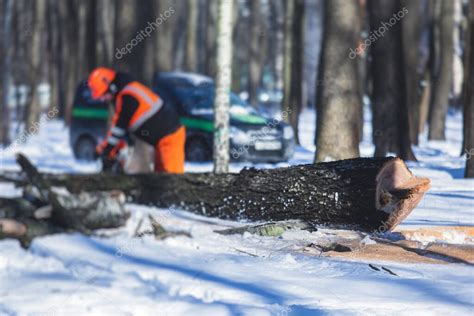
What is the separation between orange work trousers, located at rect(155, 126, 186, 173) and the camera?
9430mm

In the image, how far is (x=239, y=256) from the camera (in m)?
6.27

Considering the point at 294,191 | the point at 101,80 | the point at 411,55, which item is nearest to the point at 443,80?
the point at 411,55

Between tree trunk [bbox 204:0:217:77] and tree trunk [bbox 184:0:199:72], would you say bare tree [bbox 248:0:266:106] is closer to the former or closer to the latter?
tree trunk [bbox 204:0:217:77]

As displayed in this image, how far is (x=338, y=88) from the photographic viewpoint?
435 inches

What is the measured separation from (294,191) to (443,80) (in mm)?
14173

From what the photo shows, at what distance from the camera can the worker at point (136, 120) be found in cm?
904

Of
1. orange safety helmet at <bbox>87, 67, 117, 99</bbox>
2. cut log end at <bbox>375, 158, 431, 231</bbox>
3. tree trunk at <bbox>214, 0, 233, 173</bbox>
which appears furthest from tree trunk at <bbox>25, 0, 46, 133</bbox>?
cut log end at <bbox>375, 158, 431, 231</bbox>

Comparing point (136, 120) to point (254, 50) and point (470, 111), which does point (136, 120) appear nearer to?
point (470, 111)

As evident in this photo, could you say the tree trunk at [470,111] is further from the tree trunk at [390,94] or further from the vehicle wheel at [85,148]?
the vehicle wheel at [85,148]

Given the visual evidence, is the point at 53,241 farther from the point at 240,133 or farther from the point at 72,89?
the point at 72,89

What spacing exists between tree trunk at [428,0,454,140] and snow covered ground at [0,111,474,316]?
12888 mm

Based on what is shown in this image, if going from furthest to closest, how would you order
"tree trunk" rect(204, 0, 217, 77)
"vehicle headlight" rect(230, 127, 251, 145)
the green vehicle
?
"tree trunk" rect(204, 0, 217, 77), the green vehicle, "vehicle headlight" rect(230, 127, 251, 145)

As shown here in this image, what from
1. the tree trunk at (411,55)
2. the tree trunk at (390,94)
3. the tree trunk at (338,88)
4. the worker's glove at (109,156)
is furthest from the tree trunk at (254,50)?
the worker's glove at (109,156)

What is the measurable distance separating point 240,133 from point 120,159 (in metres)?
5.06
